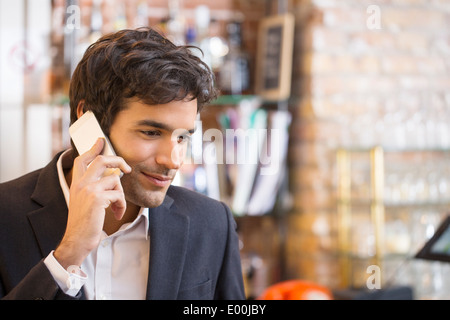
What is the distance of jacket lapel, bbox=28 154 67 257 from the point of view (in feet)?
4.55

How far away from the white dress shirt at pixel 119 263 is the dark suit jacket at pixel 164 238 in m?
0.03

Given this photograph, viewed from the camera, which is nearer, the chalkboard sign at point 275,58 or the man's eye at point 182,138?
the man's eye at point 182,138

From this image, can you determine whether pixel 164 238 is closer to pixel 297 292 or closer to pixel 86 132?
pixel 86 132

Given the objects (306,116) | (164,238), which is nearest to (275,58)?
(306,116)

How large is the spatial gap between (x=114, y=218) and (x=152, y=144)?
9.7 inches

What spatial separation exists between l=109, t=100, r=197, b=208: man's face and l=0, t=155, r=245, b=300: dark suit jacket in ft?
0.55

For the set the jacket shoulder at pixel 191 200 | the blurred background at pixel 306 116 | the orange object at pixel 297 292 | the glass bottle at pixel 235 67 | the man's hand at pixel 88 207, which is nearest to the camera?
the man's hand at pixel 88 207

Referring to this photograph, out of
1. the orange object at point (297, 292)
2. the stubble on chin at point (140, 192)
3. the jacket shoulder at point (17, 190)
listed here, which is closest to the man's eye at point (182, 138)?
the stubble on chin at point (140, 192)

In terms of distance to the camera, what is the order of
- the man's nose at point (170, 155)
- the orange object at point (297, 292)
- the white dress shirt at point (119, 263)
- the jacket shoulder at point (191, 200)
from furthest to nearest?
the orange object at point (297, 292), the jacket shoulder at point (191, 200), the white dress shirt at point (119, 263), the man's nose at point (170, 155)

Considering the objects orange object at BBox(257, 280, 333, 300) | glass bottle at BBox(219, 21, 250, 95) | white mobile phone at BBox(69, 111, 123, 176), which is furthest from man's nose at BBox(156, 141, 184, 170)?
glass bottle at BBox(219, 21, 250, 95)

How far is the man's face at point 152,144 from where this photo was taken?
1.36 meters

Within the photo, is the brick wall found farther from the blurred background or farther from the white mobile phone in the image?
the white mobile phone

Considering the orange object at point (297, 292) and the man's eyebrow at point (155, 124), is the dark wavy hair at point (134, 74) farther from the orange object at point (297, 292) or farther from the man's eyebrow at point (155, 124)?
the orange object at point (297, 292)

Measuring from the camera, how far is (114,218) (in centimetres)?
152
